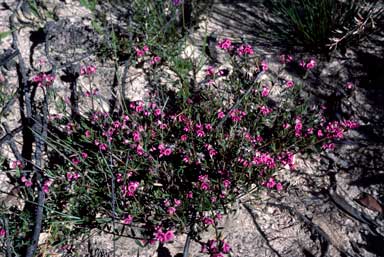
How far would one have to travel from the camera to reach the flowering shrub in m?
2.43

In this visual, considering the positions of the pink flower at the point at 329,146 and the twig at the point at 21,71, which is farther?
the twig at the point at 21,71

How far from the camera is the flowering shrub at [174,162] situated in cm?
243

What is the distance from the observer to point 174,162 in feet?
8.87

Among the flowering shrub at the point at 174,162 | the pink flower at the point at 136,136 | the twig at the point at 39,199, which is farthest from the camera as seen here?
the pink flower at the point at 136,136

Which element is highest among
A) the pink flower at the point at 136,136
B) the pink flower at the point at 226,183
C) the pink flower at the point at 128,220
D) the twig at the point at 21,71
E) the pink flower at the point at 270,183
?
the twig at the point at 21,71

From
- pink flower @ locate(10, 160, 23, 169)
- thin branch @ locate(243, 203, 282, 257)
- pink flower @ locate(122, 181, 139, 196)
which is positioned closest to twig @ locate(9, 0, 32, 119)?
pink flower @ locate(10, 160, 23, 169)

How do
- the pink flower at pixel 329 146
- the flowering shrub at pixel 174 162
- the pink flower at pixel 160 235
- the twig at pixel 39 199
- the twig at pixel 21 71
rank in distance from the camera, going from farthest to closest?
1. the twig at pixel 21 71
2. the pink flower at pixel 329 146
3. the flowering shrub at pixel 174 162
4. the twig at pixel 39 199
5. the pink flower at pixel 160 235

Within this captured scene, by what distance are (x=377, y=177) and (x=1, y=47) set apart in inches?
126

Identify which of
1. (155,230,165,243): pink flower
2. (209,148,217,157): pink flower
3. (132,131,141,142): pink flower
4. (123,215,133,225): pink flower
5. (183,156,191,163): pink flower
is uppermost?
(132,131,141,142): pink flower

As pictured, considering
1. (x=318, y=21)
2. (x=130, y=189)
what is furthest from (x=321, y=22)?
(x=130, y=189)

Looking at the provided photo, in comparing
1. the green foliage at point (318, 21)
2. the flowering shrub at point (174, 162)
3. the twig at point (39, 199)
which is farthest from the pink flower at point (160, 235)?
the green foliage at point (318, 21)

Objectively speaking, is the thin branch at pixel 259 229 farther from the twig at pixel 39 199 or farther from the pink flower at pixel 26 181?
the pink flower at pixel 26 181

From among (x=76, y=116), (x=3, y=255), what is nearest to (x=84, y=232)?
(x=3, y=255)

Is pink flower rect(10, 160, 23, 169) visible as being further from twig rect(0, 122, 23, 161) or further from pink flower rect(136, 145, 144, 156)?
pink flower rect(136, 145, 144, 156)
